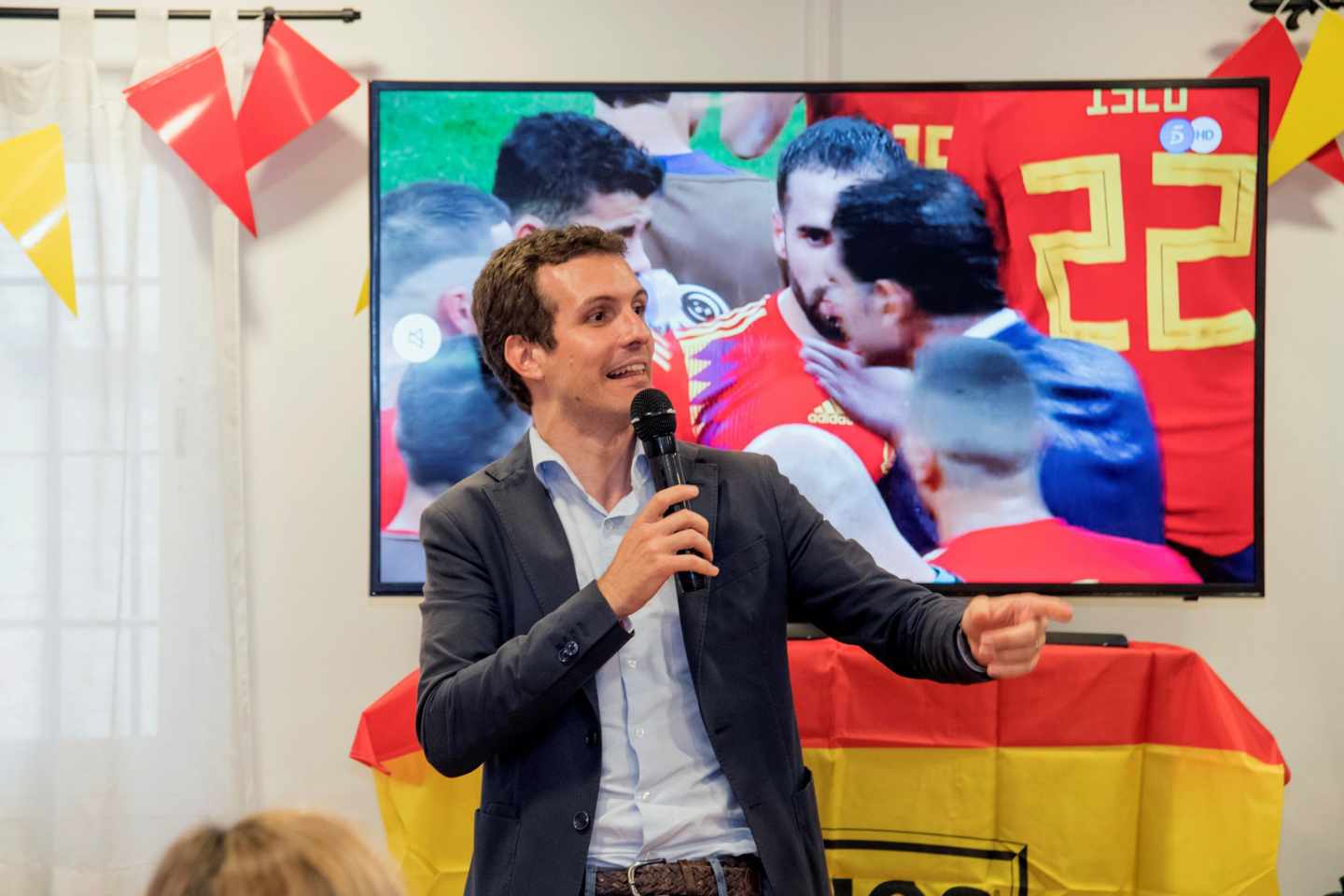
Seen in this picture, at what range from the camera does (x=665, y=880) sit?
1.65 metres

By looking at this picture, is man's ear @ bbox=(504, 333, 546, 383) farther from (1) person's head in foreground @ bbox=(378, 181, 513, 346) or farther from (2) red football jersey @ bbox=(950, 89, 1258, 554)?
(2) red football jersey @ bbox=(950, 89, 1258, 554)

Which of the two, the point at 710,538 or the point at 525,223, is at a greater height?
the point at 525,223

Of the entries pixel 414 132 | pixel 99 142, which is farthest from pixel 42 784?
pixel 414 132

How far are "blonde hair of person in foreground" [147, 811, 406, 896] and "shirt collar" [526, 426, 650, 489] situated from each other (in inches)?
37.1

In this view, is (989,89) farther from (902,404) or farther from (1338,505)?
(1338,505)

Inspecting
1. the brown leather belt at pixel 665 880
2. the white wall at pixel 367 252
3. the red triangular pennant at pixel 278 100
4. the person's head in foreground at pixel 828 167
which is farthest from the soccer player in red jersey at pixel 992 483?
the red triangular pennant at pixel 278 100

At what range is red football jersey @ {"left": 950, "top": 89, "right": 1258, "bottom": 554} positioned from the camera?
278cm

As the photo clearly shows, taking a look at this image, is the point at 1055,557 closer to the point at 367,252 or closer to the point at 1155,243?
the point at 1155,243

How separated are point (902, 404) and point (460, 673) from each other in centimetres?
144

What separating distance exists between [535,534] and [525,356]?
311 millimetres

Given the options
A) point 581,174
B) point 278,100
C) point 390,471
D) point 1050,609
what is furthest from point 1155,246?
point 278,100

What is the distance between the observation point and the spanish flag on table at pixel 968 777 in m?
2.59

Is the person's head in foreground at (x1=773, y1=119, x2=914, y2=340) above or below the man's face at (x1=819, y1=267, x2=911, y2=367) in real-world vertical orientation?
above

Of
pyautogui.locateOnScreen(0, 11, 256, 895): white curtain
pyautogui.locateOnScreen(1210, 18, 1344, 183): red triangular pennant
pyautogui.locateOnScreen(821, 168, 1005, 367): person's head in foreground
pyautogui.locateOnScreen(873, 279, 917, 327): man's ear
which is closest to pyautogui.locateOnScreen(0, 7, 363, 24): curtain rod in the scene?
pyautogui.locateOnScreen(0, 11, 256, 895): white curtain
